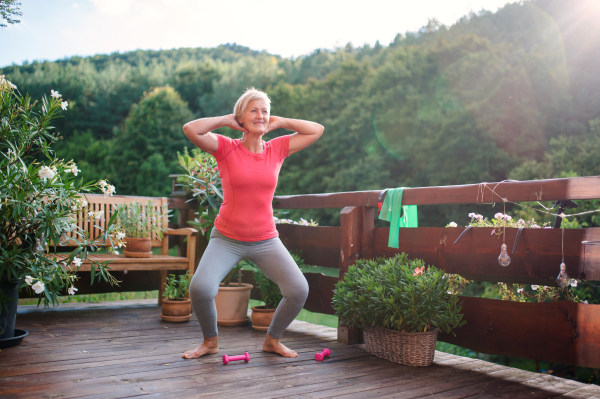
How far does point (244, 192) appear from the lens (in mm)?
2793

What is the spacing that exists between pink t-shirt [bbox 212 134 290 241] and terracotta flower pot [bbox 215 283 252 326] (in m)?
1.15

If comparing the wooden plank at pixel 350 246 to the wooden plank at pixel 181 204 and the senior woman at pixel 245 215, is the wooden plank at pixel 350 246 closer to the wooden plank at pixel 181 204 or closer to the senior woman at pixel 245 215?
the senior woman at pixel 245 215

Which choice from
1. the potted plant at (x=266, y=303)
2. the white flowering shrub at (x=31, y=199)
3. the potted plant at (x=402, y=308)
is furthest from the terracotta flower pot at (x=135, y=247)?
the potted plant at (x=402, y=308)

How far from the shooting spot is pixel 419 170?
20.2 meters

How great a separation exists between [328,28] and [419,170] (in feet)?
52.4

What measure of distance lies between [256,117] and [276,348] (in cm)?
144

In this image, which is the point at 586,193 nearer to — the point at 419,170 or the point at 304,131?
the point at 304,131

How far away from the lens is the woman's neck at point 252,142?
2.88m

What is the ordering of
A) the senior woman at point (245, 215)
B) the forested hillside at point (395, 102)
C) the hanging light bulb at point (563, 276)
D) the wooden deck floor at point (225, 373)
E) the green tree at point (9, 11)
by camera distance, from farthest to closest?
the forested hillside at point (395, 102) → the green tree at point (9, 11) → the senior woman at point (245, 215) → the hanging light bulb at point (563, 276) → the wooden deck floor at point (225, 373)

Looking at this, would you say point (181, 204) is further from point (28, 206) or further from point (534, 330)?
point (534, 330)

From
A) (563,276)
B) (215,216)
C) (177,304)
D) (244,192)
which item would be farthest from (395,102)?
(563,276)

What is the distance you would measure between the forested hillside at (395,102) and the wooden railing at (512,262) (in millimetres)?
11476

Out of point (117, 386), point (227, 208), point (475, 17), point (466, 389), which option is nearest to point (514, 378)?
point (466, 389)

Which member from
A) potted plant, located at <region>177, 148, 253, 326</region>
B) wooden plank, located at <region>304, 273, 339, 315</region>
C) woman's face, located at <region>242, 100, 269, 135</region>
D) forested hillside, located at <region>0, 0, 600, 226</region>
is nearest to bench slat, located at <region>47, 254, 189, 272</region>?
potted plant, located at <region>177, 148, 253, 326</region>
